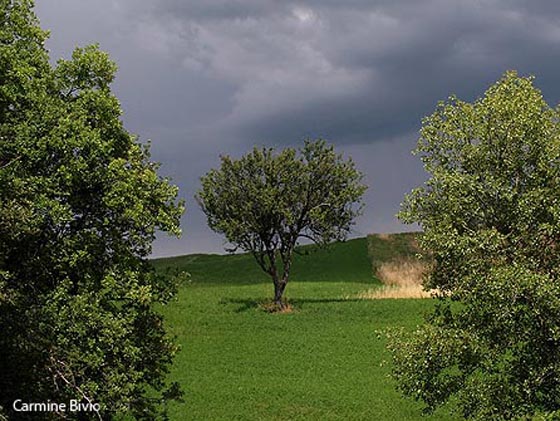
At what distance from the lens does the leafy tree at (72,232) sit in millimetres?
27453

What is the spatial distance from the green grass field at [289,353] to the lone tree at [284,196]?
6789 millimetres

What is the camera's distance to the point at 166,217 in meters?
30.5

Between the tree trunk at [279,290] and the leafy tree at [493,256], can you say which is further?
the tree trunk at [279,290]

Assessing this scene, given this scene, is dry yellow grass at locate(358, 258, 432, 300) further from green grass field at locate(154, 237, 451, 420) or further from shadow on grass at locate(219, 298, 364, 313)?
shadow on grass at locate(219, 298, 364, 313)

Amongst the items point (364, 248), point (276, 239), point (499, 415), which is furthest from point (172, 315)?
point (364, 248)

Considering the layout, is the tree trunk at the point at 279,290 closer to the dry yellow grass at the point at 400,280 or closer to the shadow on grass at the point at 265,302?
the shadow on grass at the point at 265,302

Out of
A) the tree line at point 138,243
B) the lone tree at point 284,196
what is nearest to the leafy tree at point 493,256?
the tree line at point 138,243

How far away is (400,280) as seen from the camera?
9544cm

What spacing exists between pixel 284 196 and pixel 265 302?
12762mm

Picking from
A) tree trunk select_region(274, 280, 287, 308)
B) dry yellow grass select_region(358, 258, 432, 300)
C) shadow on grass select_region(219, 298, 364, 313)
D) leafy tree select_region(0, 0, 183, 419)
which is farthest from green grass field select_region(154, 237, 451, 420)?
leafy tree select_region(0, 0, 183, 419)

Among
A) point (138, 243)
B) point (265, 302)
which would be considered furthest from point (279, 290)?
point (138, 243)

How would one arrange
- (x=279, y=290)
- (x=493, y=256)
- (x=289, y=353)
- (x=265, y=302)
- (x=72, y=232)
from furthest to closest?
1. (x=265, y=302)
2. (x=279, y=290)
3. (x=289, y=353)
4. (x=72, y=232)
5. (x=493, y=256)

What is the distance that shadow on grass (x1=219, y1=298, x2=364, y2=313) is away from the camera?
7253cm

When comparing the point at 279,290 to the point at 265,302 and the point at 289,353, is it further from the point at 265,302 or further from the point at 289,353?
the point at 289,353
